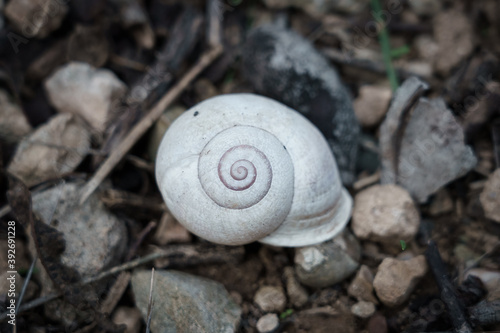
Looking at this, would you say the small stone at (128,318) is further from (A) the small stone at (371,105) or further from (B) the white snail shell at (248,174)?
(A) the small stone at (371,105)

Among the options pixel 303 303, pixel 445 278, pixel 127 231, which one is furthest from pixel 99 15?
pixel 445 278

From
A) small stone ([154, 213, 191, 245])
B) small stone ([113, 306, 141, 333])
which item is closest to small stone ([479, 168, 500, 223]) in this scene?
small stone ([154, 213, 191, 245])

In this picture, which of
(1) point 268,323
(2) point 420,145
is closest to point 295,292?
(1) point 268,323

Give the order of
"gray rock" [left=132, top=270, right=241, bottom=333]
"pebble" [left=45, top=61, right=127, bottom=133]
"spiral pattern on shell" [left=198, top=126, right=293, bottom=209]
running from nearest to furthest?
"spiral pattern on shell" [left=198, top=126, right=293, bottom=209]
"gray rock" [left=132, top=270, right=241, bottom=333]
"pebble" [left=45, top=61, right=127, bottom=133]

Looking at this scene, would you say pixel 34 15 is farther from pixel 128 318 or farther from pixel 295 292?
pixel 295 292

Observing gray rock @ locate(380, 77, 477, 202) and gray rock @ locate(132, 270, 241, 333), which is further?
gray rock @ locate(380, 77, 477, 202)

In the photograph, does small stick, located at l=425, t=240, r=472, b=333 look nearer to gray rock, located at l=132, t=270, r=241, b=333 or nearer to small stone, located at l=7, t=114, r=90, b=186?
gray rock, located at l=132, t=270, r=241, b=333

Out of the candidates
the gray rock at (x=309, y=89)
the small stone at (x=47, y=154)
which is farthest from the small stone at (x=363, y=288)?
the small stone at (x=47, y=154)
